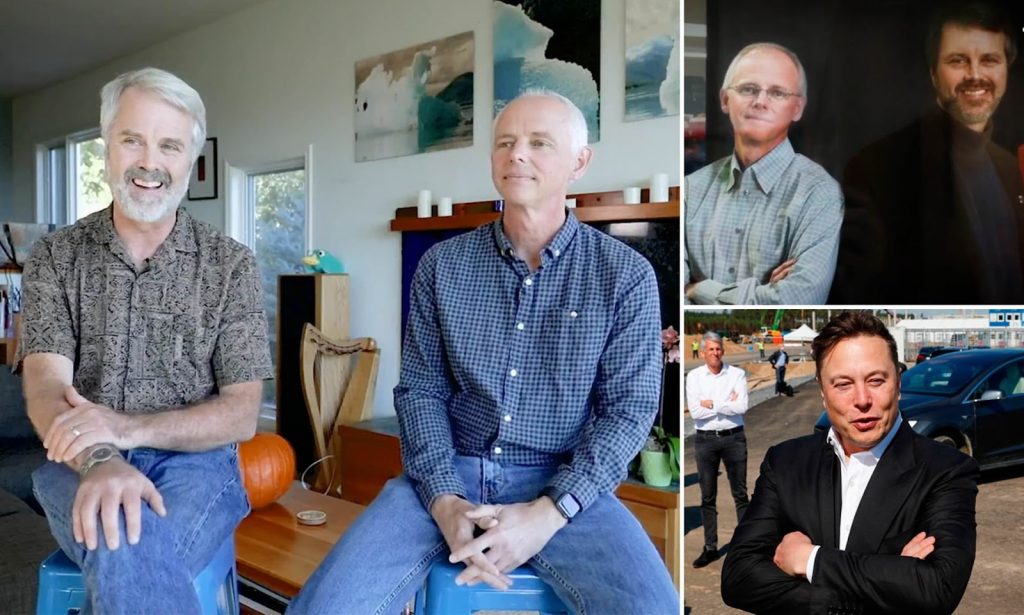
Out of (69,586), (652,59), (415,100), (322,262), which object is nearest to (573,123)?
(69,586)

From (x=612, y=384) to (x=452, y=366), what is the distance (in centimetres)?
30

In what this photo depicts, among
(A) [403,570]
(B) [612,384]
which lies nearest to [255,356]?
(A) [403,570]

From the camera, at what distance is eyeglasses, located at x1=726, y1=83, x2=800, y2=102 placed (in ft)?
3.48

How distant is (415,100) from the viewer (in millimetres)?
3748

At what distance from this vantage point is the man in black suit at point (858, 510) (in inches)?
39.6

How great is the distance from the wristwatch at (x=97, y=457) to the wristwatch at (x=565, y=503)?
2.26 ft

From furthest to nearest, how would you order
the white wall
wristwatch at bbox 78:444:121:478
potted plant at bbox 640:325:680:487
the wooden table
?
the white wall
potted plant at bbox 640:325:680:487
the wooden table
wristwatch at bbox 78:444:121:478

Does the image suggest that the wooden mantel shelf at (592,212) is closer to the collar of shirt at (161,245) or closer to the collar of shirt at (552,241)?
the collar of shirt at (552,241)

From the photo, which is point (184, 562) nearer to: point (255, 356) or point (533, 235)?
point (255, 356)

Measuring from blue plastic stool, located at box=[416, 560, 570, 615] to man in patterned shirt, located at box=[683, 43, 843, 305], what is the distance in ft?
1.76

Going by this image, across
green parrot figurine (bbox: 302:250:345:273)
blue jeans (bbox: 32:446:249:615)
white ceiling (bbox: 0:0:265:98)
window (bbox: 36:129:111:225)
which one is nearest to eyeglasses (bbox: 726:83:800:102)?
blue jeans (bbox: 32:446:249:615)

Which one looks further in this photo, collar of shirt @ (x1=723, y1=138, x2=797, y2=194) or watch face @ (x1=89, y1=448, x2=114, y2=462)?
Result: watch face @ (x1=89, y1=448, x2=114, y2=462)

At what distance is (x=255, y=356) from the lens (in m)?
1.45

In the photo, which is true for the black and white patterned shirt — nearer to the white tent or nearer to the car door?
the white tent
